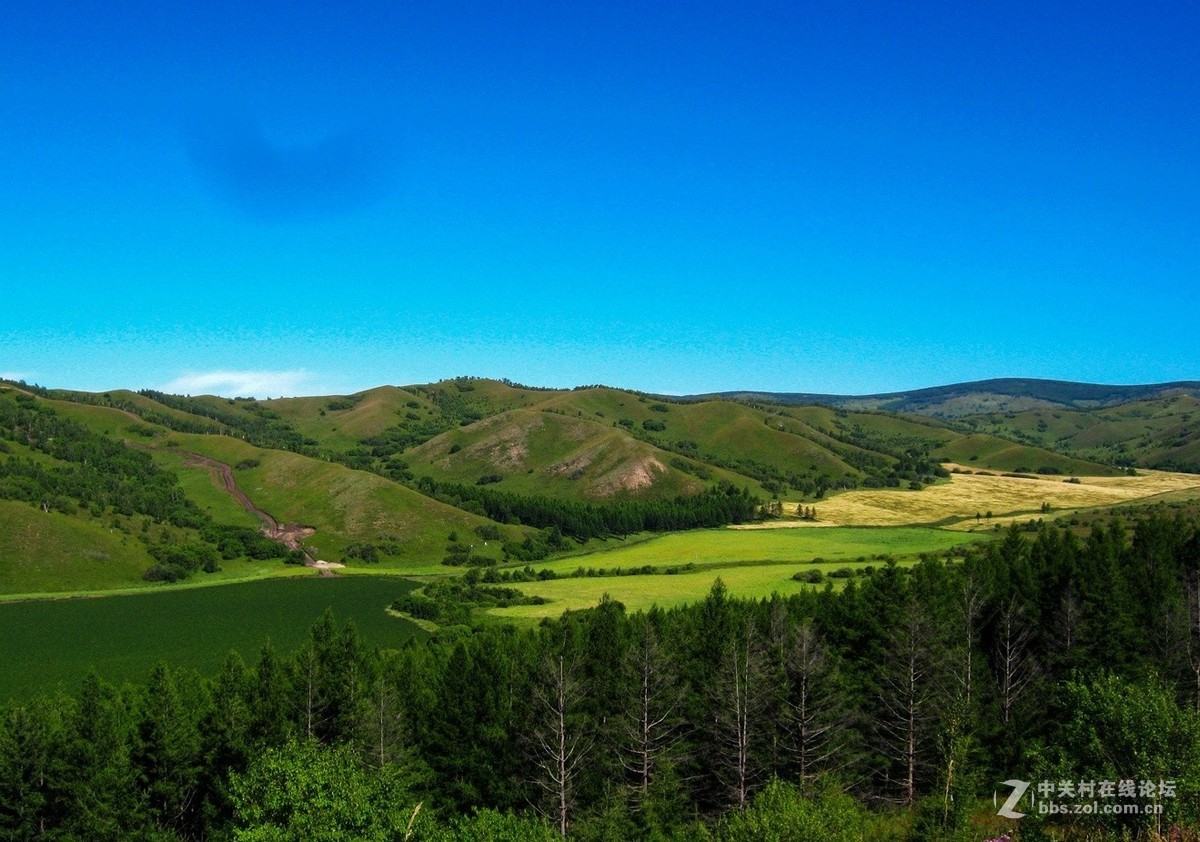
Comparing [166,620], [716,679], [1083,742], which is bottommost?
[166,620]

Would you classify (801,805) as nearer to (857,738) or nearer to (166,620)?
(857,738)

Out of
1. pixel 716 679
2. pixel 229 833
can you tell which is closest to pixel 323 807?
pixel 229 833

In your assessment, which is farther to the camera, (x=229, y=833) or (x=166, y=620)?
(x=166, y=620)

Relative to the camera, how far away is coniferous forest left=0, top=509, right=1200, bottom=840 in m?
53.8

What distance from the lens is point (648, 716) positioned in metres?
61.3

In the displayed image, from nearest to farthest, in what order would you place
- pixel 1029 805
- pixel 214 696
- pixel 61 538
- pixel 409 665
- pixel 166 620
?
pixel 1029 805 → pixel 214 696 → pixel 409 665 → pixel 166 620 → pixel 61 538

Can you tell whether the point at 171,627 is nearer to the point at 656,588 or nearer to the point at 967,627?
the point at 656,588

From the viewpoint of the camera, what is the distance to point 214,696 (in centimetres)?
6794

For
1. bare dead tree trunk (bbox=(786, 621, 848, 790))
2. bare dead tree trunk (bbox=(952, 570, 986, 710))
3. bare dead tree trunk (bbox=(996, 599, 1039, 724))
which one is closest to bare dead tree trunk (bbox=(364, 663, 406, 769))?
bare dead tree trunk (bbox=(786, 621, 848, 790))

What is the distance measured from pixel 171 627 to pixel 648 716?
109m

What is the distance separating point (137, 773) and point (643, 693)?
37960 mm

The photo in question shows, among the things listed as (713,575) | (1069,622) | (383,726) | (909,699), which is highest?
(1069,622)

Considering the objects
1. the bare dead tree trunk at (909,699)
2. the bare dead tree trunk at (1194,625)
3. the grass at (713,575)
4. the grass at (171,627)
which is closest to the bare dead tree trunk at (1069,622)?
the bare dead tree trunk at (1194,625)

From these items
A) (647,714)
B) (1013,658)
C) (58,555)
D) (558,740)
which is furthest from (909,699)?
(58,555)
